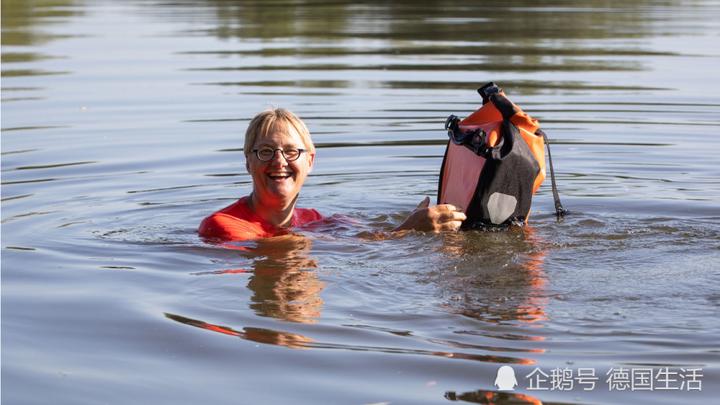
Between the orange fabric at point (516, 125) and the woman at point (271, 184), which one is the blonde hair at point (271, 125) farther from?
the orange fabric at point (516, 125)

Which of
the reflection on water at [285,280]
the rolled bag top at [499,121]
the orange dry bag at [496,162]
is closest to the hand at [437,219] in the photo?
the orange dry bag at [496,162]

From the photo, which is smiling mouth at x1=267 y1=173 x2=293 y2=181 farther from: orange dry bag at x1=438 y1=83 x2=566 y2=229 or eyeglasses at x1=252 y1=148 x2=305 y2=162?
orange dry bag at x1=438 y1=83 x2=566 y2=229

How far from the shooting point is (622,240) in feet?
21.4

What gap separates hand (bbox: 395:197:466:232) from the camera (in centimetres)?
632

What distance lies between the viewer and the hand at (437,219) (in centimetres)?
632

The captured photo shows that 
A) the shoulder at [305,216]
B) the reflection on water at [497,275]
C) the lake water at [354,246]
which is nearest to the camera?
the lake water at [354,246]

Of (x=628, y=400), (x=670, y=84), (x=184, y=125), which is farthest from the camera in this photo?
(x=670, y=84)

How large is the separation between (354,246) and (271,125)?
793 mm

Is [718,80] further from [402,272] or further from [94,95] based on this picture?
[402,272]

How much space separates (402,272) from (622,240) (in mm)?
1362

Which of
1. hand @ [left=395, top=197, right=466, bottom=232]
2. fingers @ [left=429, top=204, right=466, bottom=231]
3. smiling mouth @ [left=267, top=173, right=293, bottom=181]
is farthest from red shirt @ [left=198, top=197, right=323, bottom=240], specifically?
fingers @ [left=429, top=204, right=466, bottom=231]

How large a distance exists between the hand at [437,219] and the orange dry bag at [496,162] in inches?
5.9

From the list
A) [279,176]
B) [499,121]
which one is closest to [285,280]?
[279,176]

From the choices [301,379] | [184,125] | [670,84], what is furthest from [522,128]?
[670,84]
